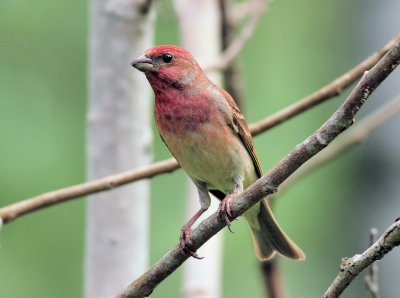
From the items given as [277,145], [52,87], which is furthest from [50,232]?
[277,145]

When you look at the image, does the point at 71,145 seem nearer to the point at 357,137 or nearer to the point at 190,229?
the point at 357,137

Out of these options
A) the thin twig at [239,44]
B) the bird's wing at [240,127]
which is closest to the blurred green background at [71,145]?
the thin twig at [239,44]

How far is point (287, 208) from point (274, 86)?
128 cm

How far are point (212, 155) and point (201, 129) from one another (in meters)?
0.14

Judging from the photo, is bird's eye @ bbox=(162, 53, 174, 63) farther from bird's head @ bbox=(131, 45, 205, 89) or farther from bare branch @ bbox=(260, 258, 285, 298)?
bare branch @ bbox=(260, 258, 285, 298)

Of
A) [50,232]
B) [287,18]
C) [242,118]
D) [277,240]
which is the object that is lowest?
[50,232]

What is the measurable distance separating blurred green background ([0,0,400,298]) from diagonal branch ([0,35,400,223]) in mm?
2918

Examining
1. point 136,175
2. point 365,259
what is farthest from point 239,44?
point 365,259

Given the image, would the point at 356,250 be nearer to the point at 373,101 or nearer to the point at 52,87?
the point at 373,101

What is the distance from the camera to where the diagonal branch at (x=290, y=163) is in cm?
286

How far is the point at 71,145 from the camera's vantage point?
8.62m

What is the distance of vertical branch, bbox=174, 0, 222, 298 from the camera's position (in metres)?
5.18

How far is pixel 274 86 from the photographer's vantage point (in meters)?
9.30

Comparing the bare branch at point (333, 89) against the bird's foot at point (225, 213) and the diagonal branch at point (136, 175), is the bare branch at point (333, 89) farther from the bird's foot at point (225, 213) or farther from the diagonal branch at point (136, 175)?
the bird's foot at point (225, 213)
